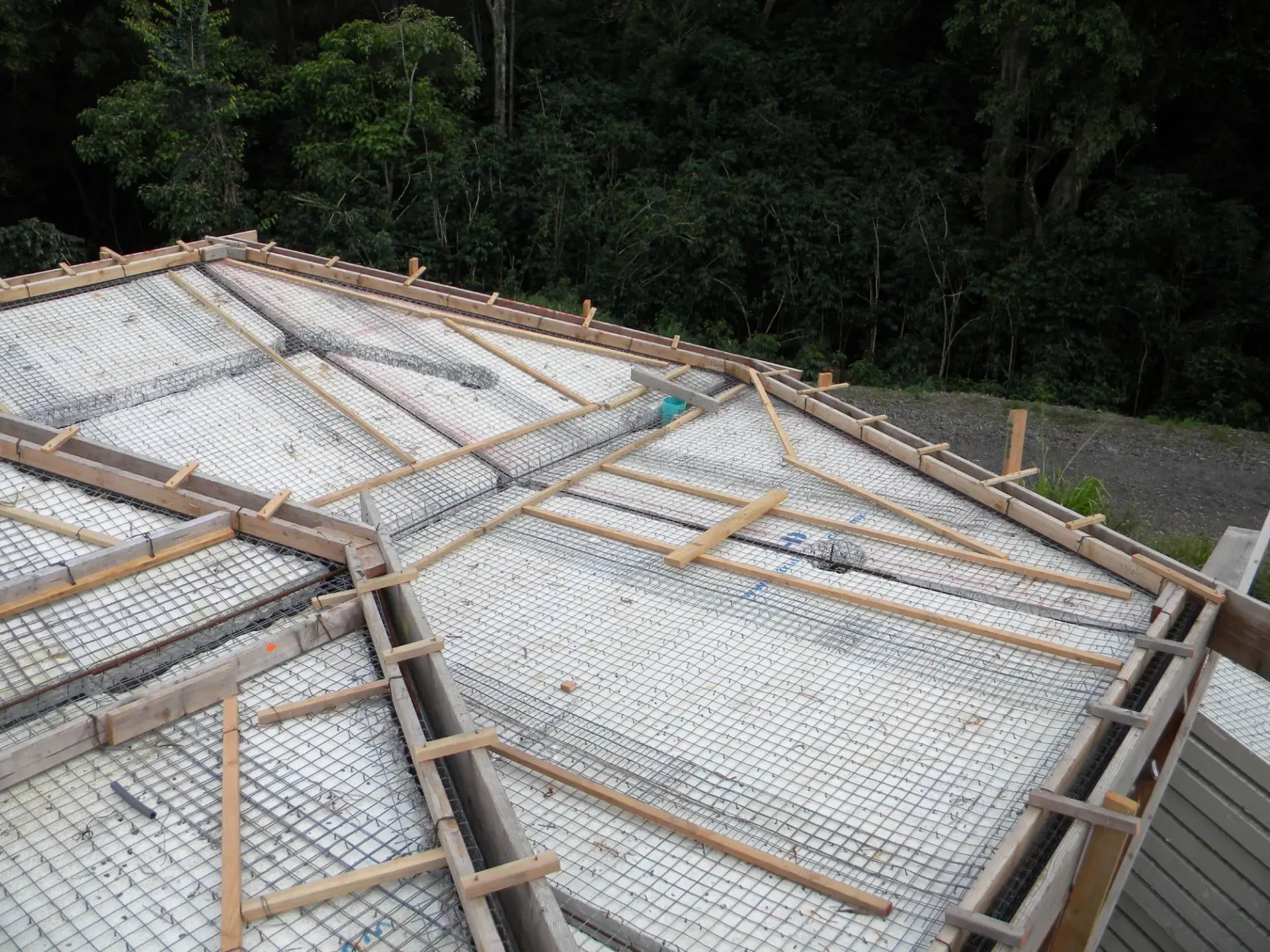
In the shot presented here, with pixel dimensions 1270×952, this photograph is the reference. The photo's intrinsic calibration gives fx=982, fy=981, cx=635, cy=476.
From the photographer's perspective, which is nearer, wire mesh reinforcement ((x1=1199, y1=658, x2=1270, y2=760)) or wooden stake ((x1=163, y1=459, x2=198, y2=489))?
wooden stake ((x1=163, y1=459, x2=198, y2=489))

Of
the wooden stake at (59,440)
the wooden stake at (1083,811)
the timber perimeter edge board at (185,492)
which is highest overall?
the wooden stake at (59,440)

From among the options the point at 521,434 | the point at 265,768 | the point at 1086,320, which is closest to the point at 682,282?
the point at 1086,320

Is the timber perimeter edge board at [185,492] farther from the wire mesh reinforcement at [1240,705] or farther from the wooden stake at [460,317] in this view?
the wire mesh reinforcement at [1240,705]

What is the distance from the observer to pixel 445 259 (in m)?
15.8

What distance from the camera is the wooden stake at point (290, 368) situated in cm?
605

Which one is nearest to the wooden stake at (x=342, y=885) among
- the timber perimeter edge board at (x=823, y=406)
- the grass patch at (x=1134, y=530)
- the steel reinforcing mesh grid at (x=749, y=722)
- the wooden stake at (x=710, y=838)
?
the wooden stake at (x=710, y=838)

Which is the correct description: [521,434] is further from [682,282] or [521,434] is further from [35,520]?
[682,282]

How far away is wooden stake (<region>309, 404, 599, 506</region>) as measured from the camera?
5.52 meters

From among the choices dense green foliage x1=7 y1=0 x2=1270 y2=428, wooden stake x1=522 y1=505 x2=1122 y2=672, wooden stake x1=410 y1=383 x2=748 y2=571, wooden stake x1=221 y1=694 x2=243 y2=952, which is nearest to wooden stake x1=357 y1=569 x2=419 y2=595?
wooden stake x1=221 y1=694 x2=243 y2=952

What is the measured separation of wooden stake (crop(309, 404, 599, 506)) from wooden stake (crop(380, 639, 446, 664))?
2.39 metres

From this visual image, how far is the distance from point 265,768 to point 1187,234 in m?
14.2

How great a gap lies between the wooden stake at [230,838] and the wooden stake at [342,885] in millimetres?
39

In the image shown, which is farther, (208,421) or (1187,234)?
(1187,234)

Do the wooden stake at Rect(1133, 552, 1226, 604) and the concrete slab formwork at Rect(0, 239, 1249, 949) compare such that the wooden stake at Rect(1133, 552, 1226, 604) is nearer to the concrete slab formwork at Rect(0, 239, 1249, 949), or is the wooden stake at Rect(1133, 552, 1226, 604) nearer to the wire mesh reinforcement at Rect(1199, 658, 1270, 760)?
the concrete slab formwork at Rect(0, 239, 1249, 949)
